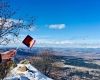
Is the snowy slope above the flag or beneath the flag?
beneath

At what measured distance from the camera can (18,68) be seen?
31.5 m

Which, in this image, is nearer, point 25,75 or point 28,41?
point 28,41

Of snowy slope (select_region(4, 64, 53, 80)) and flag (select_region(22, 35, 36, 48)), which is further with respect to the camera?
snowy slope (select_region(4, 64, 53, 80))

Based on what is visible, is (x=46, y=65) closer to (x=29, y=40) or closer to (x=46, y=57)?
(x=46, y=57)

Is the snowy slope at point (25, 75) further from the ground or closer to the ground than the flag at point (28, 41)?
closer to the ground

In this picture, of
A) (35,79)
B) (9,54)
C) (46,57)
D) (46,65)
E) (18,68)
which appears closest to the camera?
(9,54)

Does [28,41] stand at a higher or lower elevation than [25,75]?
higher

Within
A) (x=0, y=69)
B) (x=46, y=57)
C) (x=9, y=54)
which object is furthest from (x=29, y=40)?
(x=46, y=57)

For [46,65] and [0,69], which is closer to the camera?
→ [0,69]

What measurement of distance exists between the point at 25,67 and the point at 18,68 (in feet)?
2.65

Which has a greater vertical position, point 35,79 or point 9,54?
point 9,54

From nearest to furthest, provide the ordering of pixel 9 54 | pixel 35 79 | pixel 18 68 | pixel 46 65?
pixel 9 54 < pixel 35 79 < pixel 18 68 < pixel 46 65

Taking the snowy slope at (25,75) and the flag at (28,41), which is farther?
the snowy slope at (25,75)

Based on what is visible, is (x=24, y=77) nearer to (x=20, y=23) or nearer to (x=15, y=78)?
Answer: (x=15, y=78)
